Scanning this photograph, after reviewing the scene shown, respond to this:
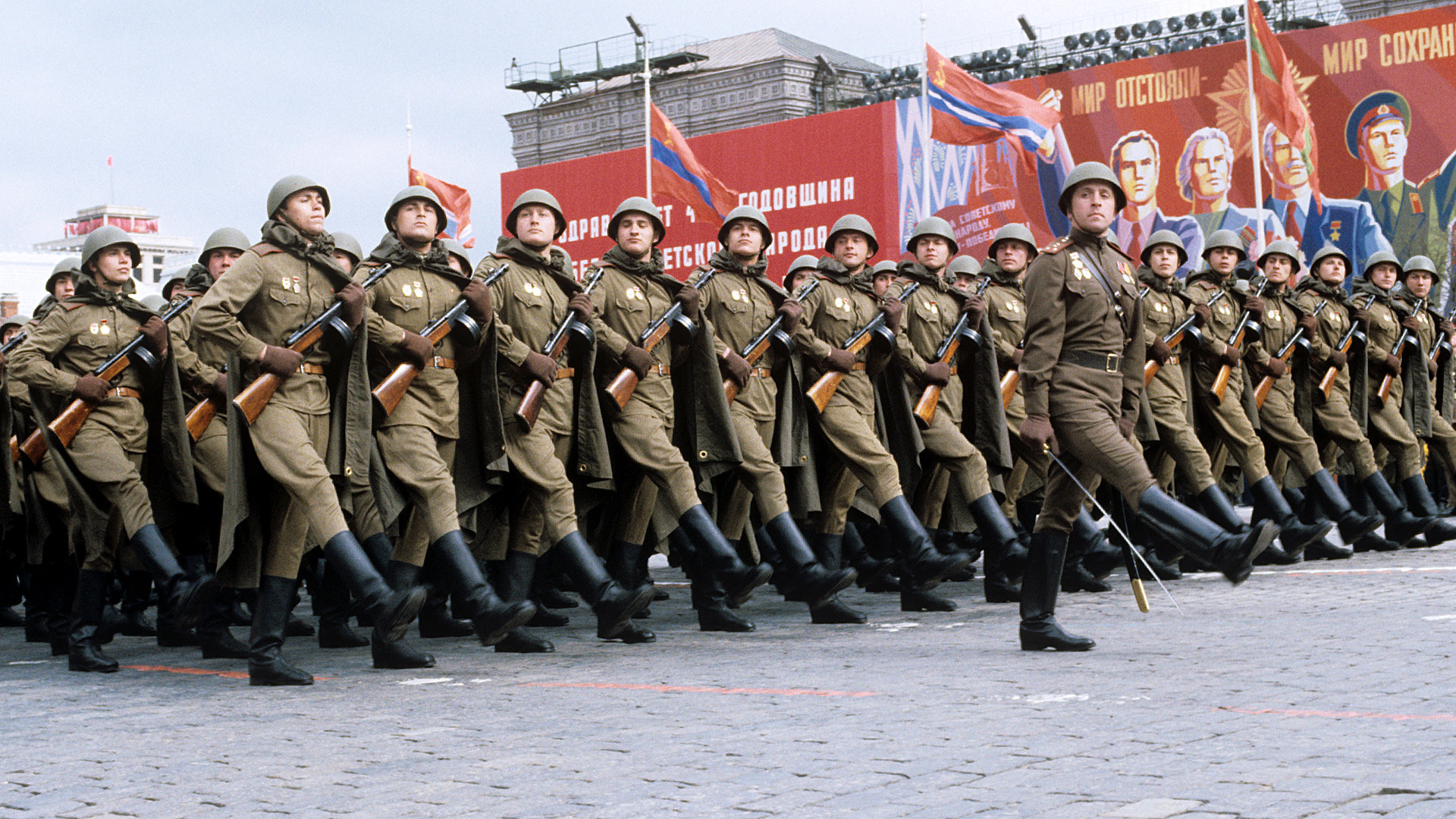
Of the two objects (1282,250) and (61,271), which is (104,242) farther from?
(1282,250)

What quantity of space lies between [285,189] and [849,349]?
3.09 meters

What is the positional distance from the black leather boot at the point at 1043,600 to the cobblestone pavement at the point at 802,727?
0.13 meters

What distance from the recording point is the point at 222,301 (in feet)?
21.1

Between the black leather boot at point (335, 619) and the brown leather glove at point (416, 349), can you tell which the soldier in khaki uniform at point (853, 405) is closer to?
the brown leather glove at point (416, 349)

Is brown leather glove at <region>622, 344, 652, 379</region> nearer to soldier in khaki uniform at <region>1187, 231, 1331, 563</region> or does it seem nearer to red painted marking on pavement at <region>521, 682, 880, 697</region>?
red painted marking on pavement at <region>521, 682, 880, 697</region>

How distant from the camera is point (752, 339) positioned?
868 cm

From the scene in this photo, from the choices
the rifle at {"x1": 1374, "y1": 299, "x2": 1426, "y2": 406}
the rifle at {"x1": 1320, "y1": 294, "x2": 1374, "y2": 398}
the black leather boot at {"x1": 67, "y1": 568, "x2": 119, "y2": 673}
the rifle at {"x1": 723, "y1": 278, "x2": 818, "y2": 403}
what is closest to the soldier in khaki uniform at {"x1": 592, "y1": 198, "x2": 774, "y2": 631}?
the rifle at {"x1": 723, "y1": 278, "x2": 818, "y2": 403}

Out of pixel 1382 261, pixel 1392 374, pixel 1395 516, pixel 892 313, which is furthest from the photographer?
pixel 1382 261

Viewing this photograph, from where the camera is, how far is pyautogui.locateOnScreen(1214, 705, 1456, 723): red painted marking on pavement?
467 cm

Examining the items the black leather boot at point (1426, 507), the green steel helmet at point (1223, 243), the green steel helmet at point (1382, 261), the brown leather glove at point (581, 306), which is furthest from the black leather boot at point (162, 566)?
the green steel helmet at point (1382, 261)

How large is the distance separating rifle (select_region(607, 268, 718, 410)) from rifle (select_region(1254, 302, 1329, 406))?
466 centimetres

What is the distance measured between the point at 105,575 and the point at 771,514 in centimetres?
300

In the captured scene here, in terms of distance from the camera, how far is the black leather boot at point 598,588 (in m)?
7.00

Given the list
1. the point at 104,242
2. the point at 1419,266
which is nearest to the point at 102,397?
the point at 104,242
